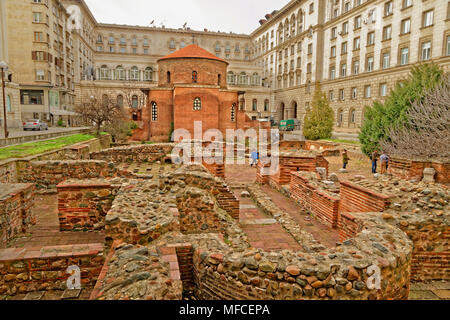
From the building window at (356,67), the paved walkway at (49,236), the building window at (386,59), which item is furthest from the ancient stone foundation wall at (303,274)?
the building window at (356,67)

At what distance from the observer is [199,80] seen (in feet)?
102

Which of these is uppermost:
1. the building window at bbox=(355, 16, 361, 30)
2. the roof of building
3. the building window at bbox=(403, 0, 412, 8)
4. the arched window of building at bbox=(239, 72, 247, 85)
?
the building window at bbox=(355, 16, 361, 30)

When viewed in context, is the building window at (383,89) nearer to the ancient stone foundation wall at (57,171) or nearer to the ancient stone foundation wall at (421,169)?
the ancient stone foundation wall at (421,169)

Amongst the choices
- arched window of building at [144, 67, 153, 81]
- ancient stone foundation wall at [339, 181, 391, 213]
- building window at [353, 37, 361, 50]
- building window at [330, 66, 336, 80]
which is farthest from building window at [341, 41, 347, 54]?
arched window of building at [144, 67, 153, 81]

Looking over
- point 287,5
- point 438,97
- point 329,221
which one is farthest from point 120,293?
point 287,5

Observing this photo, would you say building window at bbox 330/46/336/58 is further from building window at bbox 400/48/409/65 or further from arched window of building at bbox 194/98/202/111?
arched window of building at bbox 194/98/202/111

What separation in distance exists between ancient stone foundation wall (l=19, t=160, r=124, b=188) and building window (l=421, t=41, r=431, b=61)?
2783cm

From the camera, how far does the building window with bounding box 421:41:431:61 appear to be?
24.7 metres

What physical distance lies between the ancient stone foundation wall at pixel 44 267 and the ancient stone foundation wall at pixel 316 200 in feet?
16.6

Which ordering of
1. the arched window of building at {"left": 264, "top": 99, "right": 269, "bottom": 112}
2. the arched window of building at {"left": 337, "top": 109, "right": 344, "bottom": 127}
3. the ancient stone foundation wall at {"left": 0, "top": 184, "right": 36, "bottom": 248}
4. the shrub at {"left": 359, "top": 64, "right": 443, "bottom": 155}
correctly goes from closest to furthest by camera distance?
the ancient stone foundation wall at {"left": 0, "top": 184, "right": 36, "bottom": 248}, the shrub at {"left": 359, "top": 64, "right": 443, "bottom": 155}, the arched window of building at {"left": 337, "top": 109, "right": 344, "bottom": 127}, the arched window of building at {"left": 264, "top": 99, "right": 269, "bottom": 112}

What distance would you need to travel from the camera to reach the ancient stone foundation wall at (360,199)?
5492 mm

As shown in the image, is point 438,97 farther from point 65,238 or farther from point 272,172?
point 65,238

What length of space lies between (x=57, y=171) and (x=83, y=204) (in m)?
3.50

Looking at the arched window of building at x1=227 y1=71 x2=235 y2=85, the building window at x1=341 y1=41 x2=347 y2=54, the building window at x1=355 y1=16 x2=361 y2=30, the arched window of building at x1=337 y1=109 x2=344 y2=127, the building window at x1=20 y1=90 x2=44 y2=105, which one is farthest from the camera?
the arched window of building at x1=227 y1=71 x2=235 y2=85
